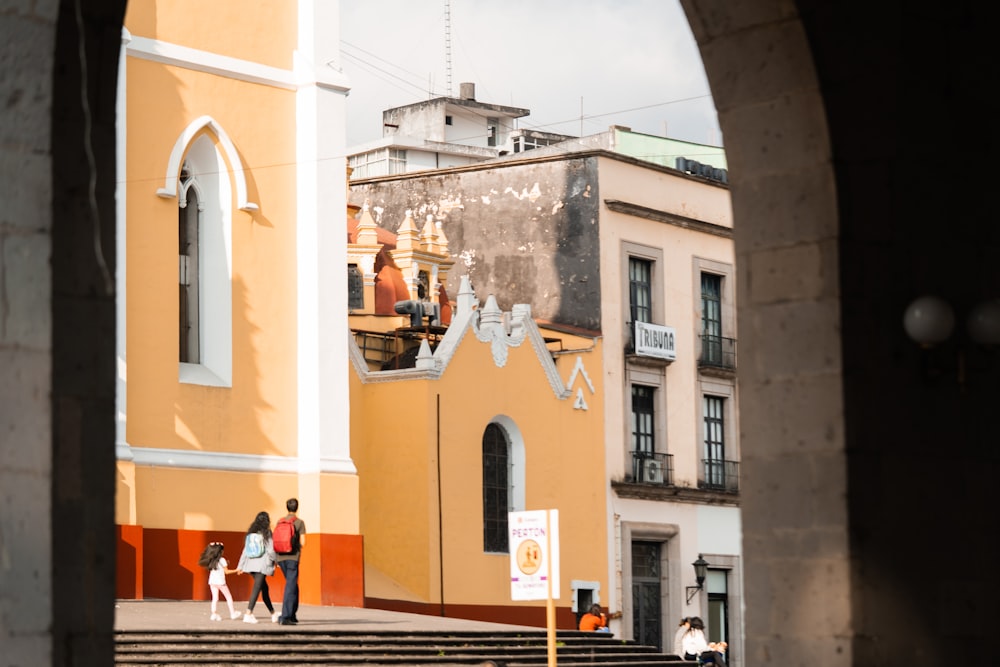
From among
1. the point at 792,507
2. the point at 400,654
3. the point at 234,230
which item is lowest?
the point at 400,654

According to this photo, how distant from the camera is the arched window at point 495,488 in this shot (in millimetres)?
30344

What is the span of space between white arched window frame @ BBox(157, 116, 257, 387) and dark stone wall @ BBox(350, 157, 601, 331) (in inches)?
415

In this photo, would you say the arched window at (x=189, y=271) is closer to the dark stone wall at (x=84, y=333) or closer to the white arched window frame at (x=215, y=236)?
the white arched window frame at (x=215, y=236)

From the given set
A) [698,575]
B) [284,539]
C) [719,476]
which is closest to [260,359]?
[284,539]

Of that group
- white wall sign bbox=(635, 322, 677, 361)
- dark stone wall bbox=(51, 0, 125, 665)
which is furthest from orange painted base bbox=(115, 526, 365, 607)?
dark stone wall bbox=(51, 0, 125, 665)

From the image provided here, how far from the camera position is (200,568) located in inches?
918

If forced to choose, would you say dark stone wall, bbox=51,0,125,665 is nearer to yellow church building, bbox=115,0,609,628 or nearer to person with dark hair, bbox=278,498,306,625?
person with dark hair, bbox=278,498,306,625

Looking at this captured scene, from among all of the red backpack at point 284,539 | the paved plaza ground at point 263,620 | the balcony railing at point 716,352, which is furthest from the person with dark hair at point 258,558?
the balcony railing at point 716,352

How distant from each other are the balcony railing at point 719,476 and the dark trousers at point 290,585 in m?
17.4

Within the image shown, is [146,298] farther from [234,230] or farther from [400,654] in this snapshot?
[400,654]

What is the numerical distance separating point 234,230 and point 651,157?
728 inches

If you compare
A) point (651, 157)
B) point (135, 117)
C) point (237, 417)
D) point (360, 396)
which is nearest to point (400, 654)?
point (237, 417)

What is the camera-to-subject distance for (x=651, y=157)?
137ft

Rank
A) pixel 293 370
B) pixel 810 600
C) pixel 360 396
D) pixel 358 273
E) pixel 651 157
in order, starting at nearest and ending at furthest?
pixel 810 600 → pixel 293 370 → pixel 360 396 → pixel 358 273 → pixel 651 157
